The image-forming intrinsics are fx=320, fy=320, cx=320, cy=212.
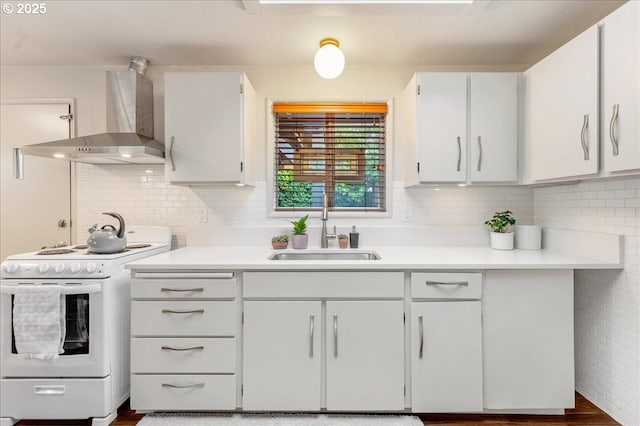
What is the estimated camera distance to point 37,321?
1759mm

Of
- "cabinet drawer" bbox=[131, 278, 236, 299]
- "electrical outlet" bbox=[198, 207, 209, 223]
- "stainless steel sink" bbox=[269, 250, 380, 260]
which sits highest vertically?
"electrical outlet" bbox=[198, 207, 209, 223]

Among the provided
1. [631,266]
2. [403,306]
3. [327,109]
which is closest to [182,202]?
[327,109]

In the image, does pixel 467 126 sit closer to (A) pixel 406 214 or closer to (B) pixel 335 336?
(A) pixel 406 214

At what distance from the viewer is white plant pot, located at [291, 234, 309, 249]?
2422mm

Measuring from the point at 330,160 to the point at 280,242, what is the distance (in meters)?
0.80

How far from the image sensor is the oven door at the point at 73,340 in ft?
5.87

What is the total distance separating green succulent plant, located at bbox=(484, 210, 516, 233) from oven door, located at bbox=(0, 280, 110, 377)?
8.52 ft

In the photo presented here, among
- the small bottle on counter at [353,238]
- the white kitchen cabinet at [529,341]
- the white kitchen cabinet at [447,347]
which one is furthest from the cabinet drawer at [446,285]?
the small bottle on counter at [353,238]

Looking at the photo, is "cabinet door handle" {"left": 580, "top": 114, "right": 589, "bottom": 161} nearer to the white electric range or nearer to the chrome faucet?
the chrome faucet

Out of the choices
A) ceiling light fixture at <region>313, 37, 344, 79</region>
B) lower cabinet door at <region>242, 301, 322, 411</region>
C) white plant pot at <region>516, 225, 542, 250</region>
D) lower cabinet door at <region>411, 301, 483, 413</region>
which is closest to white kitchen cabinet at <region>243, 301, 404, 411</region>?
lower cabinet door at <region>242, 301, 322, 411</region>

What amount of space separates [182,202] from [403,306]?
189cm

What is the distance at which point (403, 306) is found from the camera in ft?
5.98

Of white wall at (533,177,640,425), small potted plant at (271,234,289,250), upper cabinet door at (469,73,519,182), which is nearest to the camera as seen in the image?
white wall at (533,177,640,425)

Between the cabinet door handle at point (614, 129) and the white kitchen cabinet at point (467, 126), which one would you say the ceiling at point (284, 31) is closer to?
the white kitchen cabinet at point (467, 126)
